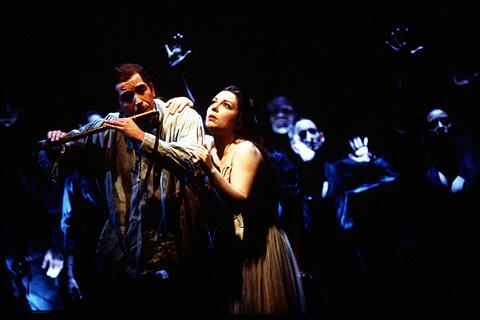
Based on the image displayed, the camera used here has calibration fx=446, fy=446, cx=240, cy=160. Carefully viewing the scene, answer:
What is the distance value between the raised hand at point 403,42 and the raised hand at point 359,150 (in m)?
0.84

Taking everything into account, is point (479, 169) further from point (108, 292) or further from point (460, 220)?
point (108, 292)

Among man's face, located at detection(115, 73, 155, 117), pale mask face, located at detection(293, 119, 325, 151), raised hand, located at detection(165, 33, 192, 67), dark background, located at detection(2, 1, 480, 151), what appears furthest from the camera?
pale mask face, located at detection(293, 119, 325, 151)

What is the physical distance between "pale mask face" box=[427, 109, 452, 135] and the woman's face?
7.92 feet

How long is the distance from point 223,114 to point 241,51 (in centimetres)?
155

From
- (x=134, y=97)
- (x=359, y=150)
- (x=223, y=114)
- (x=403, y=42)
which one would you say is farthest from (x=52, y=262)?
(x=403, y=42)

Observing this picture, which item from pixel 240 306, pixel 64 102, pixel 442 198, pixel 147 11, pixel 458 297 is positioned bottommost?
pixel 458 297

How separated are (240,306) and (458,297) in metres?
2.46

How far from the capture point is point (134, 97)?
2311mm

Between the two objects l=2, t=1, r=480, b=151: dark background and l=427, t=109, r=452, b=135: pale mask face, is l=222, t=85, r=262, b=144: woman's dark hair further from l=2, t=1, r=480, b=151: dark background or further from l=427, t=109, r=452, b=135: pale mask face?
l=427, t=109, r=452, b=135: pale mask face

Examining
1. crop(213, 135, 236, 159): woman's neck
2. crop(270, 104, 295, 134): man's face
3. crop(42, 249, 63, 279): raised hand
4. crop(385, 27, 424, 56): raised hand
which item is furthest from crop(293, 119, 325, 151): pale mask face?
crop(42, 249, 63, 279): raised hand

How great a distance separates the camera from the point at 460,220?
400cm

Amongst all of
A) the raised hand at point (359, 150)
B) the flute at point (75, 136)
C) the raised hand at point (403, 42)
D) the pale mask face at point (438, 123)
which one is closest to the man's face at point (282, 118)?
the raised hand at point (359, 150)

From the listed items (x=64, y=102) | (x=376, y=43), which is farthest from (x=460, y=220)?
(x=64, y=102)

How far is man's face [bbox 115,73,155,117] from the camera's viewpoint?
7.55 feet
